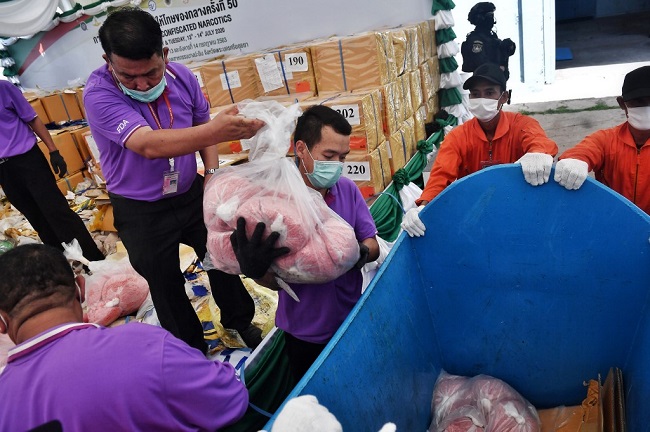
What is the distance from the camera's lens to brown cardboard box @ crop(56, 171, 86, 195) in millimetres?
4898

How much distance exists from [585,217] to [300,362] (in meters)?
1.11

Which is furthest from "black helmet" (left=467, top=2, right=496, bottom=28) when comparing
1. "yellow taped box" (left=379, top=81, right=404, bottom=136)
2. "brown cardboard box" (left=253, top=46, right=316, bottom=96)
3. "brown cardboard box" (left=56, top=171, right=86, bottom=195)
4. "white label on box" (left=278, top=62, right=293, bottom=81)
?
"brown cardboard box" (left=56, top=171, right=86, bottom=195)

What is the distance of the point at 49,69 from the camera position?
6.67 metres

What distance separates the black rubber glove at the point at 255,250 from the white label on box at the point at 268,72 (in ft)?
8.95

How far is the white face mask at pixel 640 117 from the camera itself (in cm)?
172

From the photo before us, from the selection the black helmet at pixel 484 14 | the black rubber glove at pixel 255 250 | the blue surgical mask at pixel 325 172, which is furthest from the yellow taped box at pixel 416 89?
the black rubber glove at pixel 255 250

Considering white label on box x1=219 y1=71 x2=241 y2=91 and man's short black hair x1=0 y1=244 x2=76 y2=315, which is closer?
man's short black hair x1=0 y1=244 x2=76 y2=315

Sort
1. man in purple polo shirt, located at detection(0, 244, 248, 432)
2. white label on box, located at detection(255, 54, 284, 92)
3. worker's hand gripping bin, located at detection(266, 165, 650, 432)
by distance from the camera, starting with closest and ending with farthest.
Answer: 1. man in purple polo shirt, located at detection(0, 244, 248, 432)
2. worker's hand gripping bin, located at detection(266, 165, 650, 432)
3. white label on box, located at detection(255, 54, 284, 92)

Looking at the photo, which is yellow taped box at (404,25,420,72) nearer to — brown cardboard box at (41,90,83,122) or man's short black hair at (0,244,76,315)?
man's short black hair at (0,244,76,315)

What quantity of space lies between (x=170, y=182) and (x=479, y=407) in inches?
59.6

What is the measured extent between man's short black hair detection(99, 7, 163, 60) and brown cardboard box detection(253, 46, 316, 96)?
2.15m

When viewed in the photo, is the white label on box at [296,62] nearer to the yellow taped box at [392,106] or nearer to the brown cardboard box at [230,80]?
the brown cardboard box at [230,80]

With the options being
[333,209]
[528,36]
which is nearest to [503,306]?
[333,209]

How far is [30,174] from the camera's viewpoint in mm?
3107
